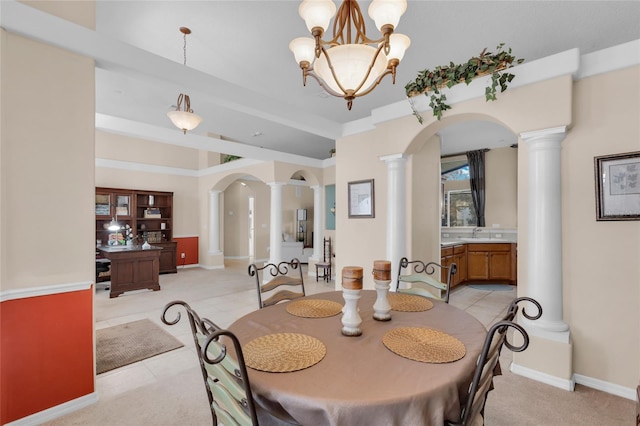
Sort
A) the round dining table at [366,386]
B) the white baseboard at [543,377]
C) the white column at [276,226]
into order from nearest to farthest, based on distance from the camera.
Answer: the round dining table at [366,386] < the white baseboard at [543,377] < the white column at [276,226]

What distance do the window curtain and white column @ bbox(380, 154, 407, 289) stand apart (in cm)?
367

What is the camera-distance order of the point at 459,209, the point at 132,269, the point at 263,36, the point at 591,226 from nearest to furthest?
1. the point at 591,226
2. the point at 263,36
3. the point at 132,269
4. the point at 459,209

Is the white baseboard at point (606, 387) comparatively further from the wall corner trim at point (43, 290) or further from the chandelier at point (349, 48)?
the wall corner trim at point (43, 290)

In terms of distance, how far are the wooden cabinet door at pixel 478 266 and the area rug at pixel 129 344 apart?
506 cm

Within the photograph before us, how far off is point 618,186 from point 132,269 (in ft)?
21.0

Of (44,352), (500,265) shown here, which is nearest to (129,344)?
(44,352)

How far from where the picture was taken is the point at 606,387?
2293mm

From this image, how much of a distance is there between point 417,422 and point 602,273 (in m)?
2.34

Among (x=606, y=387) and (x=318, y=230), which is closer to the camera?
(x=606, y=387)

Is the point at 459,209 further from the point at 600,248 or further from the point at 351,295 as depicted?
the point at 351,295

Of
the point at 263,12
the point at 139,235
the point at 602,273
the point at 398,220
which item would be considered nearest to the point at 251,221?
the point at 139,235

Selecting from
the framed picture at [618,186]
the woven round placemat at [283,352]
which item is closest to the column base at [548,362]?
the framed picture at [618,186]

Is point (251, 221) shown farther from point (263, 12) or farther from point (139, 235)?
point (263, 12)

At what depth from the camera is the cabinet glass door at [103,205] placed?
662 centimetres
